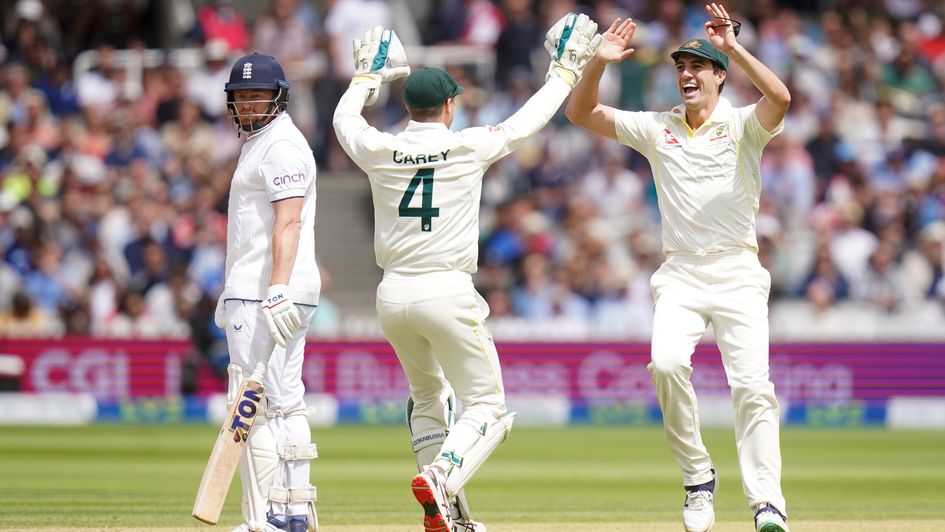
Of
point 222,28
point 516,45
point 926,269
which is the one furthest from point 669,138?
point 222,28

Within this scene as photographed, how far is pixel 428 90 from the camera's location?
6.48 metres

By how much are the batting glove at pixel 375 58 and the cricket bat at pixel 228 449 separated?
136 centimetres

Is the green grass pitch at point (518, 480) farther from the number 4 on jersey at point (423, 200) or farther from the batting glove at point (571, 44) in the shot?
the batting glove at point (571, 44)

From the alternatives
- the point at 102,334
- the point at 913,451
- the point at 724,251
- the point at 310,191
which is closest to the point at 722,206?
the point at 724,251

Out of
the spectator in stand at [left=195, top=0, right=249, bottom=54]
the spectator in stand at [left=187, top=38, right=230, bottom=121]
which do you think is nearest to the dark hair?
the spectator in stand at [left=187, top=38, right=230, bottom=121]

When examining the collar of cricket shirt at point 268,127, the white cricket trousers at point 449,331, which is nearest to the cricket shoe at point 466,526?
the white cricket trousers at point 449,331

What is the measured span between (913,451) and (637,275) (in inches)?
150

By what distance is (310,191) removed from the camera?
22.3 ft

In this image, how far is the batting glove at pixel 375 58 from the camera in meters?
6.93

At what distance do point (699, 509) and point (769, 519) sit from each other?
367mm

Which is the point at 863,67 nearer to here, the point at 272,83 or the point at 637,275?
the point at 637,275

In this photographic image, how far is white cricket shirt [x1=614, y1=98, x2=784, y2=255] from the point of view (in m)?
6.77

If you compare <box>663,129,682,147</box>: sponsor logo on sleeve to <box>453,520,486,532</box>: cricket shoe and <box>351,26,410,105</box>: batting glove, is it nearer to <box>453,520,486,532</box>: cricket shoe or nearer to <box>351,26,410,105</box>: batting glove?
<box>351,26,410,105</box>: batting glove

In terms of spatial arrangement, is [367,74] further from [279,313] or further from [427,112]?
[279,313]
